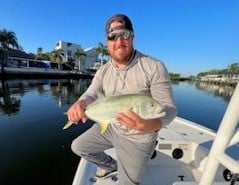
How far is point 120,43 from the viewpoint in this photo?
110 inches

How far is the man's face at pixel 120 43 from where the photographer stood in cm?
276

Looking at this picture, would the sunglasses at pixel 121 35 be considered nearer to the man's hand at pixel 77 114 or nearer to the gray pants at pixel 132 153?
the man's hand at pixel 77 114

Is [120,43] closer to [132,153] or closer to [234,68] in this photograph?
[132,153]

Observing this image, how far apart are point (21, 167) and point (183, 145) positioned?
4.83 metres

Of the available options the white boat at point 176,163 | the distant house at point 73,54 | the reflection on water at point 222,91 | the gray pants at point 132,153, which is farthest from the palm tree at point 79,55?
the gray pants at point 132,153

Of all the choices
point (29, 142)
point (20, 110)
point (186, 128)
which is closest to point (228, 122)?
point (186, 128)

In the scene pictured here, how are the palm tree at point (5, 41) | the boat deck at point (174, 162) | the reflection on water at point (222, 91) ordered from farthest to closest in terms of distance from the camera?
the palm tree at point (5, 41) → the reflection on water at point (222, 91) → the boat deck at point (174, 162)

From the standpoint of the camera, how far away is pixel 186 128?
6.43 meters

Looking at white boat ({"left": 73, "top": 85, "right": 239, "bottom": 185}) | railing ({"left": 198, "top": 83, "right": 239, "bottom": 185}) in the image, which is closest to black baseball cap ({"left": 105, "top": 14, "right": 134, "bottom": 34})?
railing ({"left": 198, "top": 83, "right": 239, "bottom": 185})

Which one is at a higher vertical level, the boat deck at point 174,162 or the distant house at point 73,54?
the distant house at point 73,54

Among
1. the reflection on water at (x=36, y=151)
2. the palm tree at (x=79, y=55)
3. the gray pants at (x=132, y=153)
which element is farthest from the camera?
the palm tree at (x=79, y=55)

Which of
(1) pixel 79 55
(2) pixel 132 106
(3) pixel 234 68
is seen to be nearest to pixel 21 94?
(2) pixel 132 106

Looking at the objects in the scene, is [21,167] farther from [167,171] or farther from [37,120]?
[37,120]

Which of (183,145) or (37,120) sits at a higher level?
(183,145)
